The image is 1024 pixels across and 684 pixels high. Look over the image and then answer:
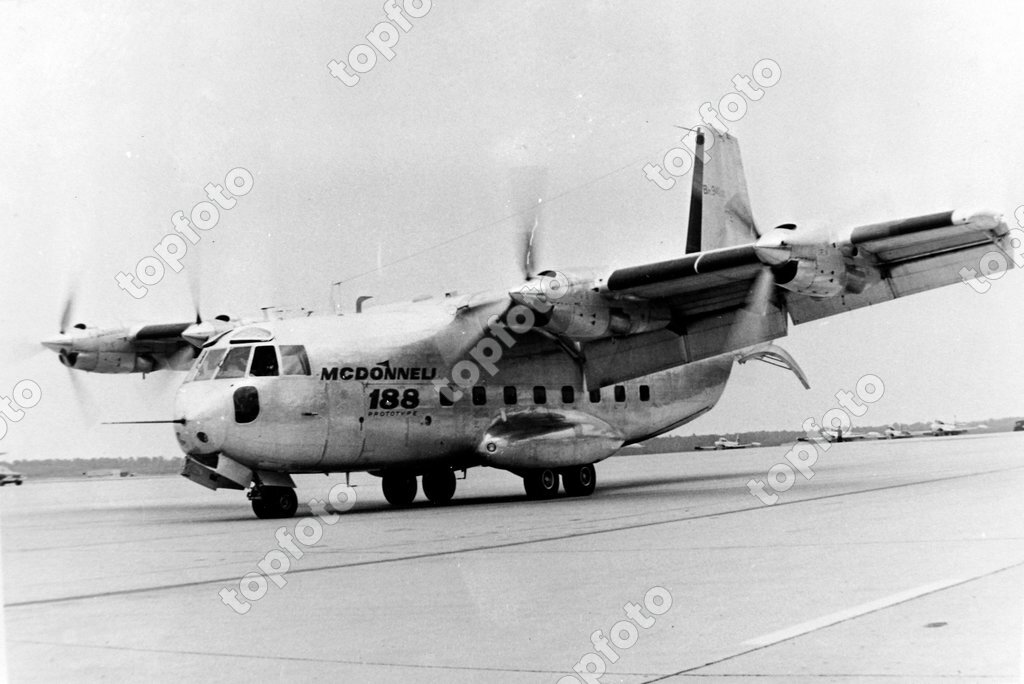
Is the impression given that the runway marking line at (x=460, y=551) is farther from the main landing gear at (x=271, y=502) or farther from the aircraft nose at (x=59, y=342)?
the aircraft nose at (x=59, y=342)

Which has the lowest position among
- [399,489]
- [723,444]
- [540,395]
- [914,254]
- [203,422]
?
[723,444]

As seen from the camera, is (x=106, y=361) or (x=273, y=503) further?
(x=106, y=361)

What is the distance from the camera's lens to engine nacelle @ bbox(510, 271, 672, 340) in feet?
53.9

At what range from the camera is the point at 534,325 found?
17.0 meters

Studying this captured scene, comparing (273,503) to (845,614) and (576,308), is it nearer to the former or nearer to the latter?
(576,308)

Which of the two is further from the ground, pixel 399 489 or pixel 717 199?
pixel 717 199

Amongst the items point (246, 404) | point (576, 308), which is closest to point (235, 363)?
point (246, 404)

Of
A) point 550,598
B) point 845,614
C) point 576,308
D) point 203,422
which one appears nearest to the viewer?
point 845,614

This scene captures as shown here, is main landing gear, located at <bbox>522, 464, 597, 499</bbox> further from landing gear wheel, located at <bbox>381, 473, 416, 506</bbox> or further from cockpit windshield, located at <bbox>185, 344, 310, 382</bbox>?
cockpit windshield, located at <bbox>185, 344, 310, 382</bbox>

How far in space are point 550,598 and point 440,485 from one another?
11219 millimetres

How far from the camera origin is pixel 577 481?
18.9 metres

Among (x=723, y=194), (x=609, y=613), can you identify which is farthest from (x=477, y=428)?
(x=609, y=613)

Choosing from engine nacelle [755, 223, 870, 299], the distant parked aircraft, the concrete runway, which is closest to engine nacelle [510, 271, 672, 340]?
engine nacelle [755, 223, 870, 299]

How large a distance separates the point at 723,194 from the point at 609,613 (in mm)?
16975
